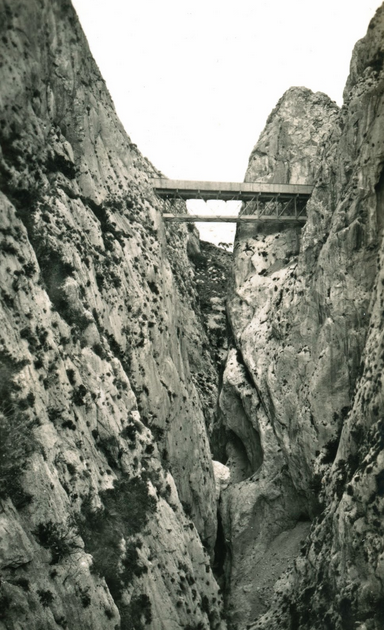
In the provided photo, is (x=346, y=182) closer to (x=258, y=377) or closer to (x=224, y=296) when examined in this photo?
(x=258, y=377)

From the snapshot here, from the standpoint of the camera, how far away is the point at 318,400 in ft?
172

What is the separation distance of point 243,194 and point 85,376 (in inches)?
1136

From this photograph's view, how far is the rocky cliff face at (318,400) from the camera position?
1645 inches

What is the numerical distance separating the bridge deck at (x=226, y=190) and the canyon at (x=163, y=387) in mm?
1600

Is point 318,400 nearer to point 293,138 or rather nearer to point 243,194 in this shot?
point 243,194

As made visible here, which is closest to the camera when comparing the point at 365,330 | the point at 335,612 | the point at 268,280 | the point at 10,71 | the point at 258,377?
the point at 335,612

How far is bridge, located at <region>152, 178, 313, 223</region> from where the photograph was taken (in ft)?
210

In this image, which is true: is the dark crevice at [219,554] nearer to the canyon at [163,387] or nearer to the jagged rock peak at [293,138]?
the canyon at [163,387]

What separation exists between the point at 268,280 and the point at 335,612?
3223 cm

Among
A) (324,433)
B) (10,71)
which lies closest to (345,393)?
(324,433)

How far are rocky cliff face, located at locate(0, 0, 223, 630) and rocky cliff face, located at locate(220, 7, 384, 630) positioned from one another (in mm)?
4773

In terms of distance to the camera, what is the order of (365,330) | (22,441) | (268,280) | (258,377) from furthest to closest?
(268,280) → (258,377) → (365,330) → (22,441)

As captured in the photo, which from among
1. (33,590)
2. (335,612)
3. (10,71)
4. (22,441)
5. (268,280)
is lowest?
(335,612)

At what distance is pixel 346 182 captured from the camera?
54.9 meters
